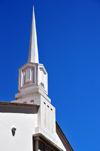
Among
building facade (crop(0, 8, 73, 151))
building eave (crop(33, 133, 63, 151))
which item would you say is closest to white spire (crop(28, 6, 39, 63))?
building facade (crop(0, 8, 73, 151))

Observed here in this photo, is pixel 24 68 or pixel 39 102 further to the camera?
pixel 24 68

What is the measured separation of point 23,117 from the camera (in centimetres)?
1631

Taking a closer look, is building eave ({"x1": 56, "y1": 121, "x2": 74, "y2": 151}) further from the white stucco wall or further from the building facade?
the white stucco wall

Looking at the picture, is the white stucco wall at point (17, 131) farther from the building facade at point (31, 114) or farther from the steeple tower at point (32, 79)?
the steeple tower at point (32, 79)

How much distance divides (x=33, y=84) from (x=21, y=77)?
1083 mm

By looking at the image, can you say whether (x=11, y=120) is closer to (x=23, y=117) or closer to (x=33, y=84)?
(x=23, y=117)

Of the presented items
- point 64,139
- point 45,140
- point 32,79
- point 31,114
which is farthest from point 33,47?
point 64,139

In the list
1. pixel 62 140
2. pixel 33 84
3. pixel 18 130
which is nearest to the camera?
pixel 18 130

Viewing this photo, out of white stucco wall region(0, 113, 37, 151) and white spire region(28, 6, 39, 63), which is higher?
white spire region(28, 6, 39, 63)

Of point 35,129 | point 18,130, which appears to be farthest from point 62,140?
point 18,130

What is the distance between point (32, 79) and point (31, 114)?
8.36 feet

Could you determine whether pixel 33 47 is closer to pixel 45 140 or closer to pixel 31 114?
pixel 31 114

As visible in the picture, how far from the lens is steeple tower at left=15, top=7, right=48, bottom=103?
60.0ft

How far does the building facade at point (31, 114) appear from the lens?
15.0 metres
